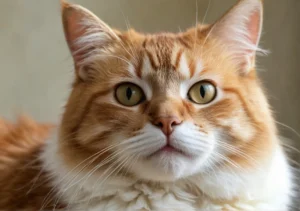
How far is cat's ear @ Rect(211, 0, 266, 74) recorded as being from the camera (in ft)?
4.54

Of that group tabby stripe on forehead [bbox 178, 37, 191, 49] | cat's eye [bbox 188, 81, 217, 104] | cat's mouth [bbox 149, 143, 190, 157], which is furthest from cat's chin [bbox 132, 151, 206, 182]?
tabby stripe on forehead [bbox 178, 37, 191, 49]

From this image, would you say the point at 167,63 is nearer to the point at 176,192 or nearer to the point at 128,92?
the point at 128,92

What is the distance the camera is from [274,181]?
1.40 m

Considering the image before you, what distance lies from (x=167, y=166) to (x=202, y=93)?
0.24 metres

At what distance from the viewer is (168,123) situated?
3.75ft

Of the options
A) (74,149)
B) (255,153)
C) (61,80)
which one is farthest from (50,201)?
(61,80)

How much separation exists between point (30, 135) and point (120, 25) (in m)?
0.83

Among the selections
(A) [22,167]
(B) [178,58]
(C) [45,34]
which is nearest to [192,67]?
(B) [178,58]

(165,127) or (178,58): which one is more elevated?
(178,58)

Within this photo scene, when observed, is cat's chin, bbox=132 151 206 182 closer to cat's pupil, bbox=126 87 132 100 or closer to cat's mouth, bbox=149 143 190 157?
cat's mouth, bbox=149 143 190 157

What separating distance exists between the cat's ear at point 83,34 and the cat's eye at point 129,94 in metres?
0.16

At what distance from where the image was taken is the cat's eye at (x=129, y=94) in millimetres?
1291

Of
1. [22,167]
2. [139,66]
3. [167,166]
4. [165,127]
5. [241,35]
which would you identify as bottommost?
[22,167]

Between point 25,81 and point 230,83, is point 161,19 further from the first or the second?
point 230,83
